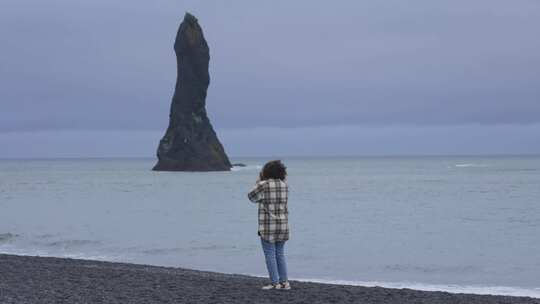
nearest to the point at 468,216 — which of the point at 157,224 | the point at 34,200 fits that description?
the point at 157,224

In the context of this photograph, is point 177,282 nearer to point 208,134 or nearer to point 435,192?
point 435,192

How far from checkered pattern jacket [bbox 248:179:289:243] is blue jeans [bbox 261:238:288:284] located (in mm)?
231

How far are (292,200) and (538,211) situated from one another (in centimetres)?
1924

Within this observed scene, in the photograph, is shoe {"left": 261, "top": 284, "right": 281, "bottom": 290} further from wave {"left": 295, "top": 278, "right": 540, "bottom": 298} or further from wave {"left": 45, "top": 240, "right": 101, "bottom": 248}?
wave {"left": 45, "top": 240, "right": 101, "bottom": 248}

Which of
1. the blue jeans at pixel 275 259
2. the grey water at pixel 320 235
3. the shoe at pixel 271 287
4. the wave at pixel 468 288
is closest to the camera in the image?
the blue jeans at pixel 275 259

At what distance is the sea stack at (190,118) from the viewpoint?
112 metres

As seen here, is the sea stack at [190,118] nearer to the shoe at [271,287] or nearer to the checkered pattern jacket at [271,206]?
the shoe at [271,287]

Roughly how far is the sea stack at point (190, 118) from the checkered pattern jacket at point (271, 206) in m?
96.8

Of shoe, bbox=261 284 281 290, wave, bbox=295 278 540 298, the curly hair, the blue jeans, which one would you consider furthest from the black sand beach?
wave, bbox=295 278 540 298

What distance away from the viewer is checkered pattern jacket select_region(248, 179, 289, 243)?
13.3 metres

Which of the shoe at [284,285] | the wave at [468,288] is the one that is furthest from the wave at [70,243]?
the shoe at [284,285]

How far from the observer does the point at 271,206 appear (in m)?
13.3

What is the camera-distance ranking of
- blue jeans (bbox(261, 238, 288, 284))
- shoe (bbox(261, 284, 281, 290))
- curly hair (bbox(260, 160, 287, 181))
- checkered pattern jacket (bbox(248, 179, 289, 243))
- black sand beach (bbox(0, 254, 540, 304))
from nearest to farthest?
1. black sand beach (bbox(0, 254, 540, 304))
2. checkered pattern jacket (bbox(248, 179, 289, 243))
3. curly hair (bbox(260, 160, 287, 181))
4. blue jeans (bbox(261, 238, 288, 284))
5. shoe (bbox(261, 284, 281, 290))

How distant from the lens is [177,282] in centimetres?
1525
